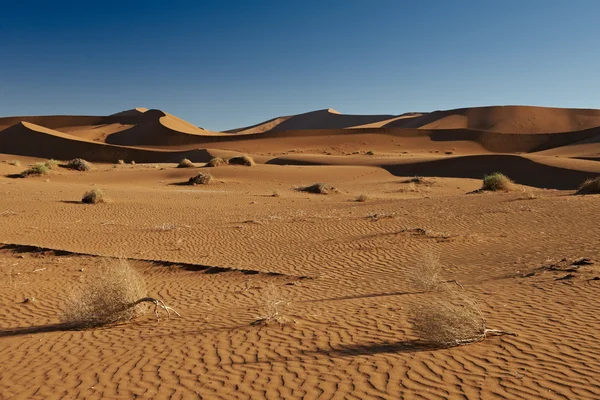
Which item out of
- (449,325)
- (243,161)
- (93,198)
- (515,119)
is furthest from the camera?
(515,119)

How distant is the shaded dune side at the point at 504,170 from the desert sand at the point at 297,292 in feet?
35.5

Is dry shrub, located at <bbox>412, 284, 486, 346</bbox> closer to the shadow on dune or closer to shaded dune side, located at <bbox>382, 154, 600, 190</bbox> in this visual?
the shadow on dune

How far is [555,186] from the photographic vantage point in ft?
104

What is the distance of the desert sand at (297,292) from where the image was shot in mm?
5105

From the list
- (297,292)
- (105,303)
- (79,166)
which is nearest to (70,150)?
(79,166)

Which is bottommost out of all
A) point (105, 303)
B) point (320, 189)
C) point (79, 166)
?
point (320, 189)

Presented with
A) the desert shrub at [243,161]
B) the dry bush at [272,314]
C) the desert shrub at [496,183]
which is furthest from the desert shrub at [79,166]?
the dry bush at [272,314]

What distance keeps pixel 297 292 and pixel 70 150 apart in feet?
195

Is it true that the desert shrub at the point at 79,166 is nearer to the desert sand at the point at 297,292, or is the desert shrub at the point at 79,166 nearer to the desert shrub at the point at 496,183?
the desert sand at the point at 297,292

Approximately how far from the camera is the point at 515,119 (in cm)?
9350

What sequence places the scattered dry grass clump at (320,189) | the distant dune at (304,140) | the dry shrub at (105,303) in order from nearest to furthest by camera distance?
the dry shrub at (105,303) → the scattered dry grass clump at (320,189) → the distant dune at (304,140)

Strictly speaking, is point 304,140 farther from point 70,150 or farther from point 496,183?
point 496,183

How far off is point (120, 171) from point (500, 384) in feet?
121

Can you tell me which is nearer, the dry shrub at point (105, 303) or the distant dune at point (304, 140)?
the dry shrub at point (105, 303)
